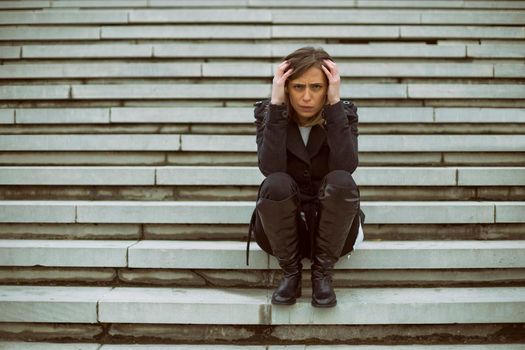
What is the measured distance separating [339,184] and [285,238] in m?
0.40

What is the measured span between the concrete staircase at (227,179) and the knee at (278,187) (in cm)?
63

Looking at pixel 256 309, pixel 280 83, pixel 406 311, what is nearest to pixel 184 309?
pixel 256 309

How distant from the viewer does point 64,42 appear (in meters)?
5.25

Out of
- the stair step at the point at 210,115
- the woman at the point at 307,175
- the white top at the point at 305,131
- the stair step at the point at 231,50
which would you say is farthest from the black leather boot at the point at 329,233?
the stair step at the point at 231,50

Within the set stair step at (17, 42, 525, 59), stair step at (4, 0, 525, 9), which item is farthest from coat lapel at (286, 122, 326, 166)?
stair step at (4, 0, 525, 9)

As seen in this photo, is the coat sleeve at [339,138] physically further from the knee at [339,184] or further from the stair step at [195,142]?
the stair step at [195,142]

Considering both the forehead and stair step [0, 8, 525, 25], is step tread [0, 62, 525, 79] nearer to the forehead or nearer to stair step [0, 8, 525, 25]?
stair step [0, 8, 525, 25]

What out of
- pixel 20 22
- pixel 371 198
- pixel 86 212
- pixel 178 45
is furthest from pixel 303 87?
pixel 20 22

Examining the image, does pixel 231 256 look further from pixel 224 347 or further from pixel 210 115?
pixel 210 115

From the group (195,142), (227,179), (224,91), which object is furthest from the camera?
(224,91)

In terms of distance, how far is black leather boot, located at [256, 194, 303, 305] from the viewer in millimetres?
2635

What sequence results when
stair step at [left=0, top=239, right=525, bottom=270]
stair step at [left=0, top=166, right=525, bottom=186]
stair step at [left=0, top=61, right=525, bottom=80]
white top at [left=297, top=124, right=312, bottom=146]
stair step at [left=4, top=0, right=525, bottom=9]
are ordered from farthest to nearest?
1. stair step at [left=4, top=0, right=525, bottom=9]
2. stair step at [left=0, top=61, right=525, bottom=80]
3. stair step at [left=0, top=166, right=525, bottom=186]
4. stair step at [left=0, top=239, right=525, bottom=270]
5. white top at [left=297, top=124, right=312, bottom=146]

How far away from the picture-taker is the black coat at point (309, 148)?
9.18 ft

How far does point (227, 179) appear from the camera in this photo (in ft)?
12.1
